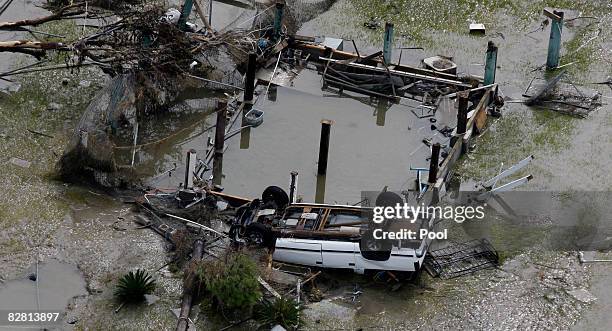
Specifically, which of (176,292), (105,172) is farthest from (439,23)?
(176,292)

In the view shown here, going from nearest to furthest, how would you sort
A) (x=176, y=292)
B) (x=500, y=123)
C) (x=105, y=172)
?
(x=176, y=292)
(x=105, y=172)
(x=500, y=123)

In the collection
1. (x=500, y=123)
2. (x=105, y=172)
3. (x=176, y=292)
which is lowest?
(x=176, y=292)

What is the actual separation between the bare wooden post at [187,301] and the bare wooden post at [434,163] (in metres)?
5.39

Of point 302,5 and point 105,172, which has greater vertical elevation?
point 302,5

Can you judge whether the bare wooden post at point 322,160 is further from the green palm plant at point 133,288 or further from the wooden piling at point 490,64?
the green palm plant at point 133,288

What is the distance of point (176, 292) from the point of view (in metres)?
23.4

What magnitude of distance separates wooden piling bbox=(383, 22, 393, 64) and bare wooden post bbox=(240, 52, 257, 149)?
135 inches

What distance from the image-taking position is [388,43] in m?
31.0

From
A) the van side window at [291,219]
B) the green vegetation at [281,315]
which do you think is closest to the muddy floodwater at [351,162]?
the green vegetation at [281,315]

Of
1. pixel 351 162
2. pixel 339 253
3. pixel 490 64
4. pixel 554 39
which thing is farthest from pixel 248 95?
pixel 554 39

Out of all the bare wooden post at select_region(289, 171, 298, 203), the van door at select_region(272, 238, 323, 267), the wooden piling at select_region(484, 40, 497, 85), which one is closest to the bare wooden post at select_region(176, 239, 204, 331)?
the van door at select_region(272, 238, 323, 267)

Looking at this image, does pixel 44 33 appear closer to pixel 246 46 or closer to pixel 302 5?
pixel 246 46

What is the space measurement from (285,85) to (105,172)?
6257 millimetres

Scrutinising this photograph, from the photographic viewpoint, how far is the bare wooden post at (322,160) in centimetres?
2698
